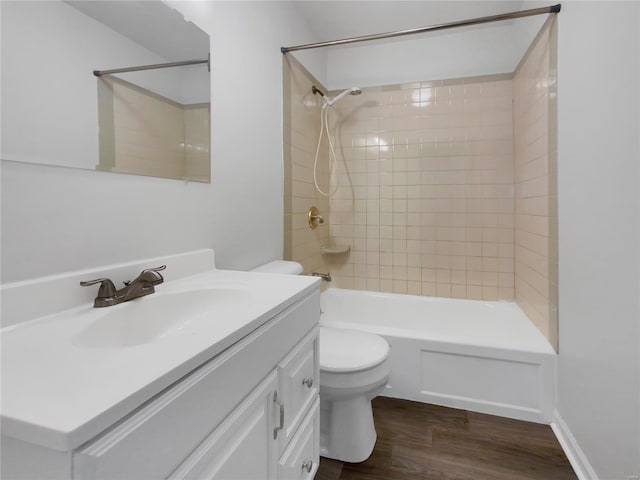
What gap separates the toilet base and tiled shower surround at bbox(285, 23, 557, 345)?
3.10ft

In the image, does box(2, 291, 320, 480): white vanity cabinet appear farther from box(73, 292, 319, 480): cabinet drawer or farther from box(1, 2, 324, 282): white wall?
box(1, 2, 324, 282): white wall

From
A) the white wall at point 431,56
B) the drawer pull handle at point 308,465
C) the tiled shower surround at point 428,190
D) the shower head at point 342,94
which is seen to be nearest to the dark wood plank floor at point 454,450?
the drawer pull handle at point 308,465

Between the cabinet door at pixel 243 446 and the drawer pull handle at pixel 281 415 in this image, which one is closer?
the cabinet door at pixel 243 446

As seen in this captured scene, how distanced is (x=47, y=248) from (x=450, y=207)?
7.78 ft

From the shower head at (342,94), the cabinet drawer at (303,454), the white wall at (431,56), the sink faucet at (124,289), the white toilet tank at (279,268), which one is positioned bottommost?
the cabinet drawer at (303,454)

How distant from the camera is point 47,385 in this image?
44 cm

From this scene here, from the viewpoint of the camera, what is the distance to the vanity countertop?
0.37 metres

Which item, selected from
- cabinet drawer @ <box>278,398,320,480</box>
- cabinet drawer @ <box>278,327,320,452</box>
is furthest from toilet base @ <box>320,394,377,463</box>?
cabinet drawer @ <box>278,327,320,452</box>

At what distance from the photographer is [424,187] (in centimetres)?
250

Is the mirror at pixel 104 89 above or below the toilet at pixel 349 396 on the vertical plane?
above

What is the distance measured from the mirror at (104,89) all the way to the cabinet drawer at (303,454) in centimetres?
95

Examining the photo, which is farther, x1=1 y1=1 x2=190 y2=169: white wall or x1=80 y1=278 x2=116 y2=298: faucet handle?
x1=80 y1=278 x2=116 y2=298: faucet handle

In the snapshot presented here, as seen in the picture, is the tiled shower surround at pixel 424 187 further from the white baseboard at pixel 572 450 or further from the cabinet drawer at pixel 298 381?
the cabinet drawer at pixel 298 381

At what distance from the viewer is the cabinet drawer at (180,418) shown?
39 centimetres
